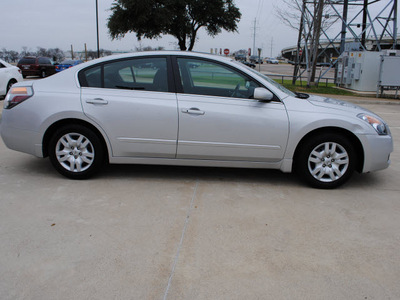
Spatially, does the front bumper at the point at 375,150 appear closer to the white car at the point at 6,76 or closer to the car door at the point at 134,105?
the car door at the point at 134,105

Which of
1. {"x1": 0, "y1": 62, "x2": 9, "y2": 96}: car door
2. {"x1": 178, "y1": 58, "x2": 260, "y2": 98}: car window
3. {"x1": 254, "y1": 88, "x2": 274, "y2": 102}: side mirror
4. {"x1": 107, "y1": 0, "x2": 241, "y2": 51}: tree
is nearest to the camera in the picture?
{"x1": 254, "y1": 88, "x2": 274, "y2": 102}: side mirror

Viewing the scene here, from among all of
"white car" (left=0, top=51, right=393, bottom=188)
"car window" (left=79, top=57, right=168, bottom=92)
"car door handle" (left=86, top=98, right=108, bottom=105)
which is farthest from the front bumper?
"car door handle" (left=86, top=98, right=108, bottom=105)

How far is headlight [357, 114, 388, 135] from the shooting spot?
4.50 m

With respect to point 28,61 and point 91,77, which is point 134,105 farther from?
point 28,61

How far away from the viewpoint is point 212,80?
4656 mm

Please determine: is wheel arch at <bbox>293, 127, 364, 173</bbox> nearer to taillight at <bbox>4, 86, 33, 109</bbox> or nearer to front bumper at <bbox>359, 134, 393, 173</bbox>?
front bumper at <bbox>359, 134, 393, 173</bbox>

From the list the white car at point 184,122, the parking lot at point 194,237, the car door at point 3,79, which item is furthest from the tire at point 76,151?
the car door at point 3,79

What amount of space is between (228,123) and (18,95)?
260cm

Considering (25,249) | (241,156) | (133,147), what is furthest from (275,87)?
(25,249)

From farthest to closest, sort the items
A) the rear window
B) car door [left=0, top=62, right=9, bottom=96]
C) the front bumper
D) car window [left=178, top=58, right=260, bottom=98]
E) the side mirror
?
the rear window
car door [left=0, top=62, right=9, bottom=96]
car window [left=178, top=58, right=260, bottom=98]
the front bumper
the side mirror

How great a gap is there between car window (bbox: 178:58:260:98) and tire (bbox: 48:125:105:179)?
4.21 ft

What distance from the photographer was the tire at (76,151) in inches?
176

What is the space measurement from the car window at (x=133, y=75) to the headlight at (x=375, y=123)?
2.43 m

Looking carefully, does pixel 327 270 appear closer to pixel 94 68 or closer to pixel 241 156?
pixel 241 156
